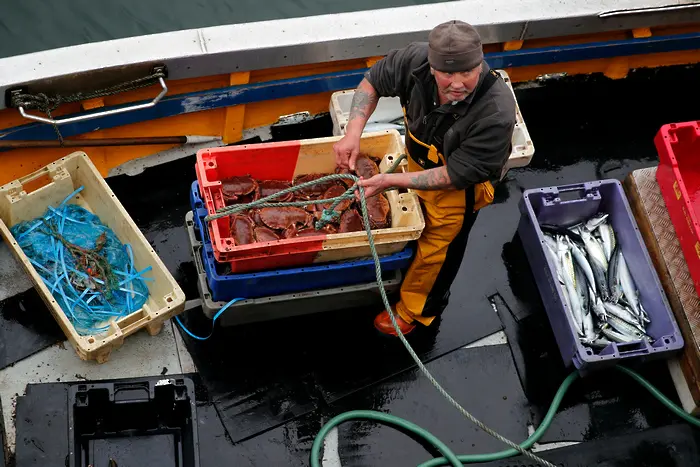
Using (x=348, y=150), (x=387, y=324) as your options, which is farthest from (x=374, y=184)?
(x=387, y=324)

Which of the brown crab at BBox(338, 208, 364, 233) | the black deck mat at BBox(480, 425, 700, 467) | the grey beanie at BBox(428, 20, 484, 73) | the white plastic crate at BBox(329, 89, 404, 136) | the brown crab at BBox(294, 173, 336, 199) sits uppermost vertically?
the white plastic crate at BBox(329, 89, 404, 136)

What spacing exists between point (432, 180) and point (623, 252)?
6.00 ft

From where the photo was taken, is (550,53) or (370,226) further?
(550,53)

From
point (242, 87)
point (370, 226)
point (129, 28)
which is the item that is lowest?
point (370, 226)

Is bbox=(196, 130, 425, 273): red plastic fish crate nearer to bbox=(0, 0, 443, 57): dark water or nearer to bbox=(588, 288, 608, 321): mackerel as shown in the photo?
bbox=(588, 288, 608, 321): mackerel

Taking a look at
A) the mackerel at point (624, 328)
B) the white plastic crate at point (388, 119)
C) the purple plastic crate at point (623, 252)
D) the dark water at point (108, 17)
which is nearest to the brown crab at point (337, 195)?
the white plastic crate at point (388, 119)

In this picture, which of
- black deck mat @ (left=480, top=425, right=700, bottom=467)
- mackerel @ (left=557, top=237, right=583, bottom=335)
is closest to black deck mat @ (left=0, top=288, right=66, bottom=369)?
black deck mat @ (left=480, top=425, right=700, bottom=467)

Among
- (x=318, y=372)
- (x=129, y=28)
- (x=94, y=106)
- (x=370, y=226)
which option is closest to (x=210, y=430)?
(x=318, y=372)

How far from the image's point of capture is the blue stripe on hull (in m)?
5.06

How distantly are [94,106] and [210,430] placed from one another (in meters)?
1.99

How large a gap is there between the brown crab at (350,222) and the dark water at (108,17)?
11.0ft

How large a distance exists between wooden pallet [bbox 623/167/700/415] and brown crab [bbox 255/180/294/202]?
2241 mm

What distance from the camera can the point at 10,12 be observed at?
727cm

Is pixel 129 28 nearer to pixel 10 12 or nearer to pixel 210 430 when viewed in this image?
pixel 10 12
